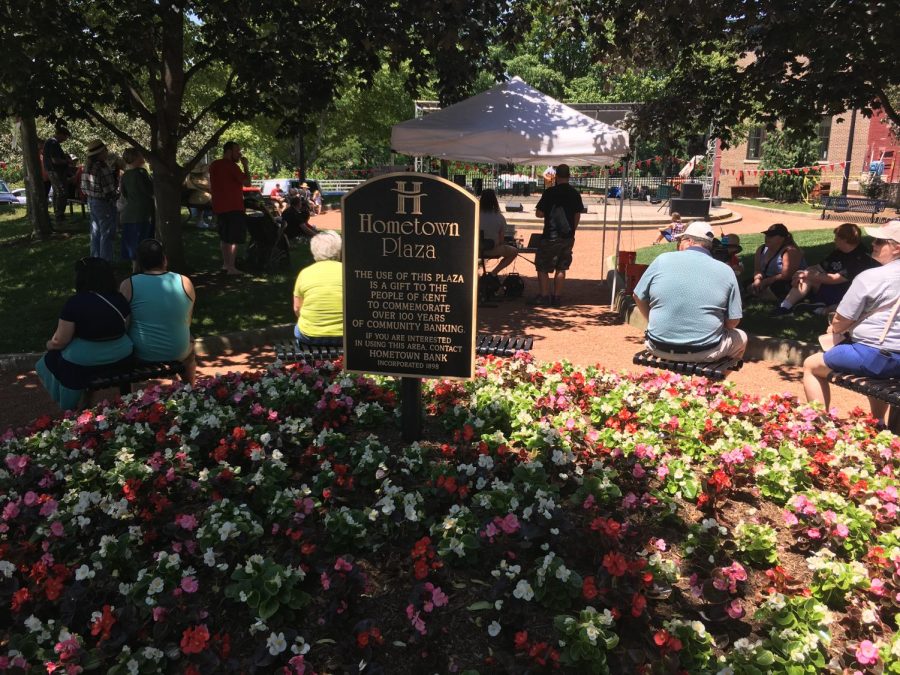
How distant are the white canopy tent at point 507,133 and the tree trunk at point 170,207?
307 cm

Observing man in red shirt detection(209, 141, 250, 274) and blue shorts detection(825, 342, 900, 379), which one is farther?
man in red shirt detection(209, 141, 250, 274)

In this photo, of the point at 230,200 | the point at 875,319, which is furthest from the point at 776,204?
the point at 875,319

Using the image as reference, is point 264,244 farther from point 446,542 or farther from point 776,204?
point 776,204

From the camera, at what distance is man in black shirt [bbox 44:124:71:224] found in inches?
523

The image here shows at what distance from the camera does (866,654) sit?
2535 mm

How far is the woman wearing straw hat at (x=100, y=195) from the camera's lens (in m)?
10.3

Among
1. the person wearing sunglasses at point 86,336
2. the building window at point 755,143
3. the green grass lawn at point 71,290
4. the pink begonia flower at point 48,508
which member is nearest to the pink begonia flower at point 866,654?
the pink begonia flower at point 48,508

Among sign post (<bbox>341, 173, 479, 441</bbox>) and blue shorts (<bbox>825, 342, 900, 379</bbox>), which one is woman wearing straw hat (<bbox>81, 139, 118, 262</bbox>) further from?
blue shorts (<bbox>825, 342, 900, 379</bbox>)

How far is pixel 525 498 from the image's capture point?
340cm

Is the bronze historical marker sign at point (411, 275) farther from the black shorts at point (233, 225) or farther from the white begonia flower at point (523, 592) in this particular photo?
the black shorts at point (233, 225)

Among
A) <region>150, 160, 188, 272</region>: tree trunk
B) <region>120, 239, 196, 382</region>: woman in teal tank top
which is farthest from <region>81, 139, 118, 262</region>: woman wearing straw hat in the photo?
<region>120, 239, 196, 382</region>: woman in teal tank top

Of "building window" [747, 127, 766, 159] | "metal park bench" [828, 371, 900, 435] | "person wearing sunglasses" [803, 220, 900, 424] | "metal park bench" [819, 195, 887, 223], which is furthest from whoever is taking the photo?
"building window" [747, 127, 766, 159]

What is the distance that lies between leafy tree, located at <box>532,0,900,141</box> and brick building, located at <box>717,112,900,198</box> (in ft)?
101

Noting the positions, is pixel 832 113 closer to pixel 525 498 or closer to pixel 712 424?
pixel 712 424
